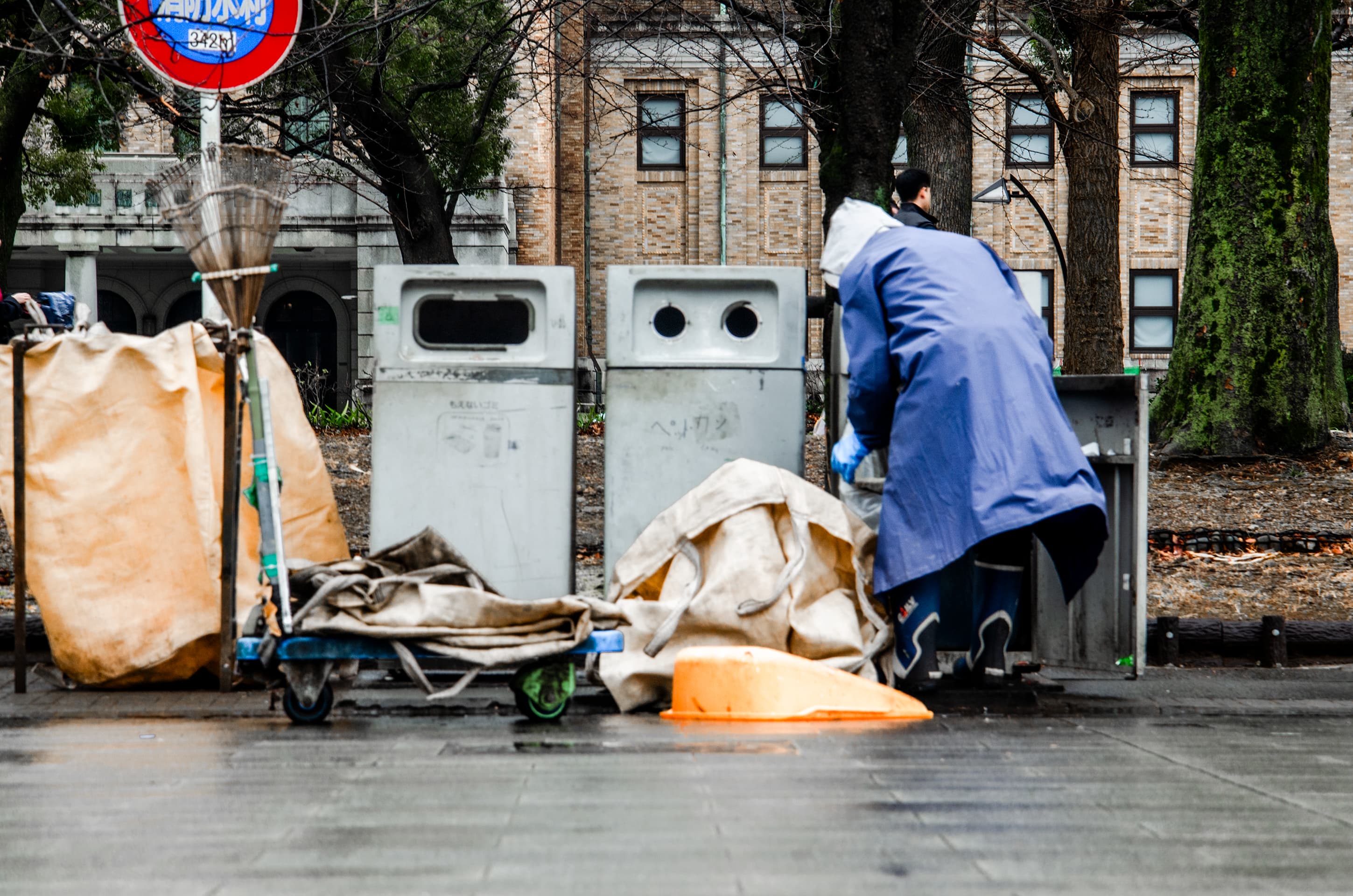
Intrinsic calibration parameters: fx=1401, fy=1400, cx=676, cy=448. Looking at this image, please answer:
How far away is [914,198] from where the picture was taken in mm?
5715

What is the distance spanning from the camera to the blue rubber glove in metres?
5.34

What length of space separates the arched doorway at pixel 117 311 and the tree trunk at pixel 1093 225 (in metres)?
18.5

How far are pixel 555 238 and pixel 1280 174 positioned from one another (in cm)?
1656

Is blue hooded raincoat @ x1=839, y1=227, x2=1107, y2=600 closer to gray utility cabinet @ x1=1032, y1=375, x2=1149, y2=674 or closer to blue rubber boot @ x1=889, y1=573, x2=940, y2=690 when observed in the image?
blue rubber boot @ x1=889, y1=573, x2=940, y2=690

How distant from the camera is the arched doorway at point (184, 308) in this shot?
26.3 meters

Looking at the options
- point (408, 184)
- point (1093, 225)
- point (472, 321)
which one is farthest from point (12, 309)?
point (1093, 225)

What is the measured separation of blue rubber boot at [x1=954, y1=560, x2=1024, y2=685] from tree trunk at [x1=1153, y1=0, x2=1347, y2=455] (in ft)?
20.5

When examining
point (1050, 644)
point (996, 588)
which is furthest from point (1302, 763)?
point (1050, 644)

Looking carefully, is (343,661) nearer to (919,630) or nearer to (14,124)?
(919,630)

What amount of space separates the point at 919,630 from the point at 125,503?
301cm

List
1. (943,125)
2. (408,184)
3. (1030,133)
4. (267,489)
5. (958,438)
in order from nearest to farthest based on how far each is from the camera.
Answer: (267,489) → (958,438) → (408,184) → (943,125) → (1030,133)

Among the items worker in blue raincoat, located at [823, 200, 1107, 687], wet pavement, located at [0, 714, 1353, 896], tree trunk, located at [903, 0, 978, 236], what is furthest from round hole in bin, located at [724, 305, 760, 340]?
tree trunk, located at [903, 0, 978, 236]

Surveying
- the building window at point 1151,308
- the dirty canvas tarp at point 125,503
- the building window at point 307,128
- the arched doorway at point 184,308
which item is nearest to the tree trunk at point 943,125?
the building window at point 307,128

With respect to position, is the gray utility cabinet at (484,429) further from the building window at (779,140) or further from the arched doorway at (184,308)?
the arched doorway at (184,308)
